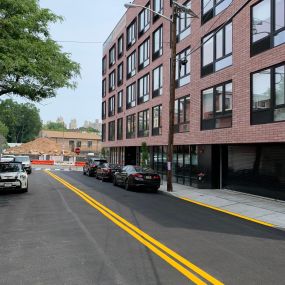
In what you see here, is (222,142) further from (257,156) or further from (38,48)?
(38,48)

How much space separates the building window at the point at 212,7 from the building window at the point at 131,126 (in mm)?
16747

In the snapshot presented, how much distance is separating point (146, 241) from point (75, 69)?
13047mm

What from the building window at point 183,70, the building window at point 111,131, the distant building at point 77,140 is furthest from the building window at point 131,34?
the distant building at point 77,140

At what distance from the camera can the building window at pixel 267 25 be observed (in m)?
16.5

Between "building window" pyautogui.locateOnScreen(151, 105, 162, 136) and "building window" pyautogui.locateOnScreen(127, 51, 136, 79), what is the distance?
8026mm

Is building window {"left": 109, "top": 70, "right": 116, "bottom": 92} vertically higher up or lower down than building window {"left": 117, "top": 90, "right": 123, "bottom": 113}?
higher up

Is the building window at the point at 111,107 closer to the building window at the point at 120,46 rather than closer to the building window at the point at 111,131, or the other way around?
the building window at the point at 111,131

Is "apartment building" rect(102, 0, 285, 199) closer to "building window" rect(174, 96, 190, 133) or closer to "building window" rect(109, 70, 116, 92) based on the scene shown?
"building window" rect(174, 96, 190, 133)

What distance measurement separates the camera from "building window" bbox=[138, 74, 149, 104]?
34906 mm

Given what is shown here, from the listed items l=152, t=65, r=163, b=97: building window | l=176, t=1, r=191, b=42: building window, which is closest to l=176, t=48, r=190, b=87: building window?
l=176, t=1, r=191, b=42: building window

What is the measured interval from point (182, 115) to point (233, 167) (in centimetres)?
636

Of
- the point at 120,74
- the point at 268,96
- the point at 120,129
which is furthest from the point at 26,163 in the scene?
the point at 268,96

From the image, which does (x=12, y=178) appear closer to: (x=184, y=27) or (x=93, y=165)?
(x=184, y=27)

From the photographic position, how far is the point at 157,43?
32281 mm
